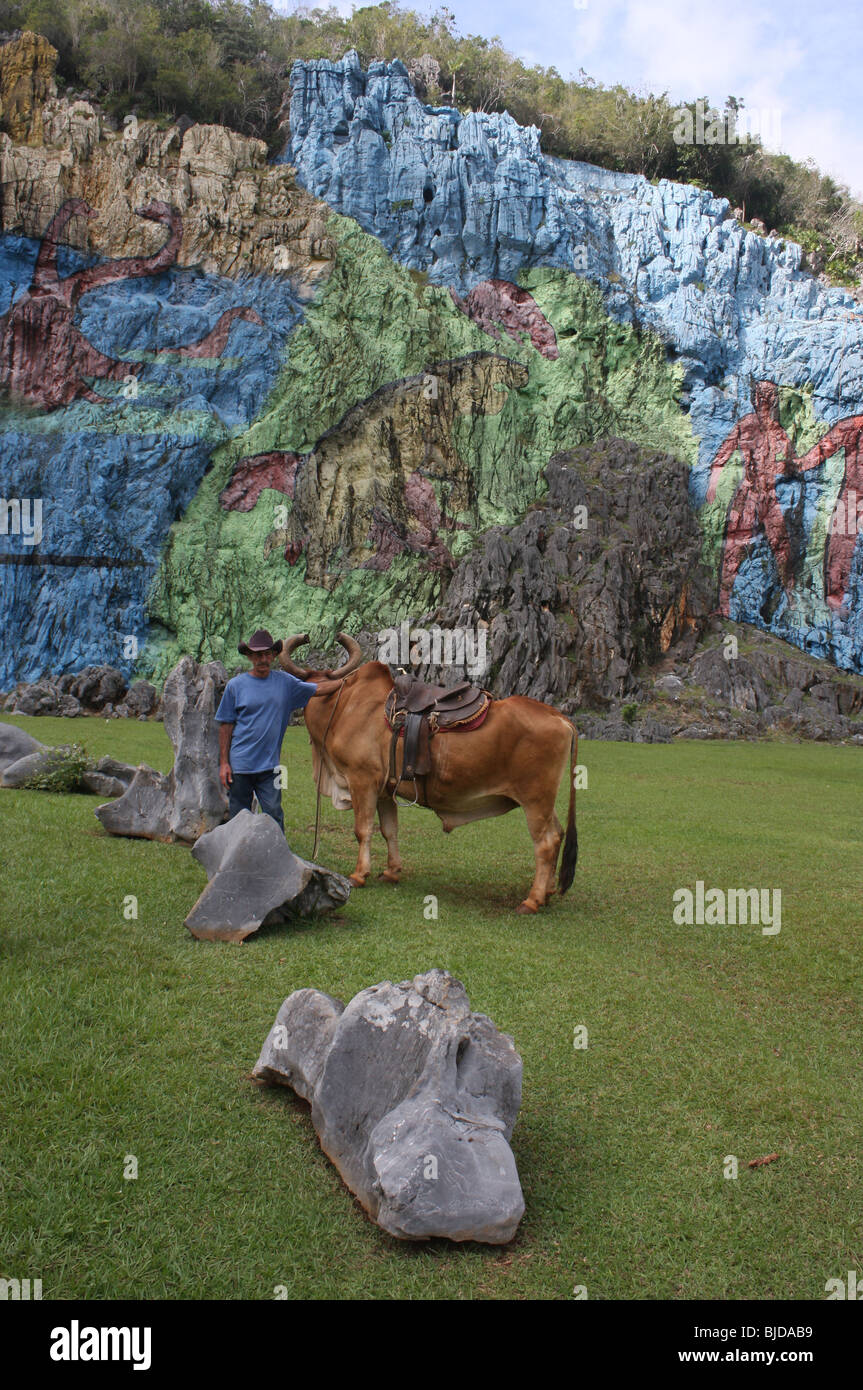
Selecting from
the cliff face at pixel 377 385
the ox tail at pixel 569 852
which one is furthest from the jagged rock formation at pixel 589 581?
the ox tail at pixel 569 852

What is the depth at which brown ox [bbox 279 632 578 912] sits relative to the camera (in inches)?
301

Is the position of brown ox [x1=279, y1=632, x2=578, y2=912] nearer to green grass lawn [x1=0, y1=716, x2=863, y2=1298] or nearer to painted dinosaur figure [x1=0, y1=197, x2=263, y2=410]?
green grass lawn [x1=0, y1=716, x2=863, y2=1298]

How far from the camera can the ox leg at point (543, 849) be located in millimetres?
7562

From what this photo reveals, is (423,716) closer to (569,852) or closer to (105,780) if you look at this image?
(569,852)

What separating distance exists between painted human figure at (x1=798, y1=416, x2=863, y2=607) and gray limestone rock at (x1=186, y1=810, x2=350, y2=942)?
4248 cm

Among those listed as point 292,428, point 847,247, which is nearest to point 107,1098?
point 292,428

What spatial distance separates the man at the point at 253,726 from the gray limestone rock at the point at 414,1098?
3619 millimetres

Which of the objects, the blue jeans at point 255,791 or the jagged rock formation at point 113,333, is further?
the jagged rock formation at point 113,333

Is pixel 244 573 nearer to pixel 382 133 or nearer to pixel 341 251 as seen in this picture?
pixel 341 251

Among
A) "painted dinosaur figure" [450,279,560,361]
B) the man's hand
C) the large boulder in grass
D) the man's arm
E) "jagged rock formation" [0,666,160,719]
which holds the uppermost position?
"painted dinosaur figure" [450,279,560,361]

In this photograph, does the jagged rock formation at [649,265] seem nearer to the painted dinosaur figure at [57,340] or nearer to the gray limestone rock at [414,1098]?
the painted dinosaur figure at [57,340]

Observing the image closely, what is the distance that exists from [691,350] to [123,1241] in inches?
1886

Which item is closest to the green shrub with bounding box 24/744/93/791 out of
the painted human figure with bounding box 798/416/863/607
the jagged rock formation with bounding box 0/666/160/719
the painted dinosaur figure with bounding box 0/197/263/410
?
the jagged rock formation with bounding box 0/666/160/719

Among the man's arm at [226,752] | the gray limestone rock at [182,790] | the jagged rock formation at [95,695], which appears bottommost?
the jagged rock formation at [95,695]
